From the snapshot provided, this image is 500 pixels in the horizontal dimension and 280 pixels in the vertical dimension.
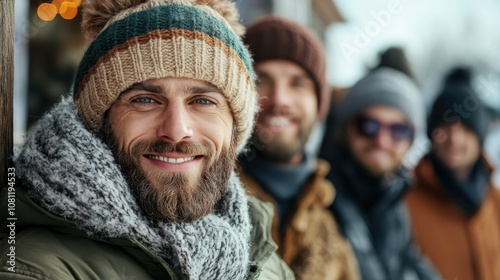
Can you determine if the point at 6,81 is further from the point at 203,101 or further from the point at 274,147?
the point at 274,147

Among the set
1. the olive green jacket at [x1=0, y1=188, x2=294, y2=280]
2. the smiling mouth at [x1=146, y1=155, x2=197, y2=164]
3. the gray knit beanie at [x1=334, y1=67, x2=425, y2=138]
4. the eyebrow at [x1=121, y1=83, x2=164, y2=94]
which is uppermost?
the eyebrow at [x1=121, y1=83, x2=164, y2=94]

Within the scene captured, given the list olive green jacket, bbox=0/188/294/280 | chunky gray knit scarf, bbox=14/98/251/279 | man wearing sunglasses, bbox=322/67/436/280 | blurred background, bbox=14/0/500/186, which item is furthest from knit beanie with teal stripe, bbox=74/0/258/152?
man wearing sunglasses, bbox=322/67/436/280

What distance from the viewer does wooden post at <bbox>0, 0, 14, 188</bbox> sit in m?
1.98

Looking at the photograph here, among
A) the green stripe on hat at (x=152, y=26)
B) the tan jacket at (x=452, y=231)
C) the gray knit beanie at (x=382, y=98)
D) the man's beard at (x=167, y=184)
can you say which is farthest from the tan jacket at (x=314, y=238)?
the green stripe on hat at (x=152, y=26)

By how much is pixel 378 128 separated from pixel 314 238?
2.98 ft

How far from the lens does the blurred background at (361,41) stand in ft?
12.6

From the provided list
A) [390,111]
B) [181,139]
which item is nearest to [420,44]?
[390,111]

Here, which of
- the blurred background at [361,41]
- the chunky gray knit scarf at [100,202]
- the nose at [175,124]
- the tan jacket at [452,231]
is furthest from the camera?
the tan jacket at [452,231]

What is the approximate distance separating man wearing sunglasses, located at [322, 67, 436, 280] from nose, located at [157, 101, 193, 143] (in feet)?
7.18

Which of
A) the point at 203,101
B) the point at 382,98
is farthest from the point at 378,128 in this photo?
the point at 203,101

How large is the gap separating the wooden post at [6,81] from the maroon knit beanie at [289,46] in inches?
66.2

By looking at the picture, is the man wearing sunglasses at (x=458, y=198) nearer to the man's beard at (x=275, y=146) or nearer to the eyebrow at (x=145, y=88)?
the man's beard at (x=275, y=146)

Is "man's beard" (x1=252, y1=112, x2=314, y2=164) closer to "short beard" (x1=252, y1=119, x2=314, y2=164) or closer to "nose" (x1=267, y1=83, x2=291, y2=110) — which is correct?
"short beard" (x1=252, y1=119, x2=314, y2=164)

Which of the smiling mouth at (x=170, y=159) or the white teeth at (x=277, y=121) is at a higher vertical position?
the smiling mouth at (x=170, y=159)
